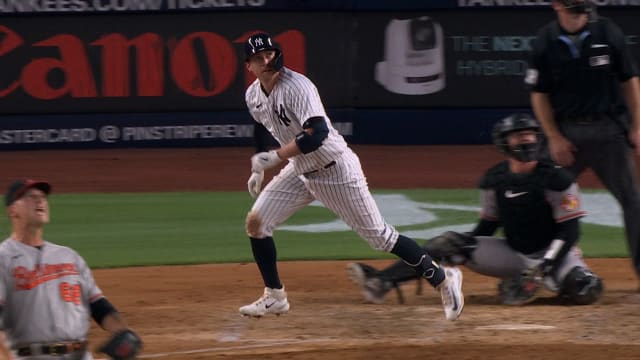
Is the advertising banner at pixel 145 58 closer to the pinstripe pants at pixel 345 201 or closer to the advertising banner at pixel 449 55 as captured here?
the advertising banner at pixel 449 55

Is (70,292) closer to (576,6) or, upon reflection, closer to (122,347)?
(122,347)

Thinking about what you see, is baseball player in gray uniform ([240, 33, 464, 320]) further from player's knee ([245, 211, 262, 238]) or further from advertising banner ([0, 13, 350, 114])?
advertising banner ([0, 13, 350, 114])

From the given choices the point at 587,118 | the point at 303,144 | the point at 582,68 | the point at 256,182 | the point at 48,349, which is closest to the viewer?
the point at 48,349

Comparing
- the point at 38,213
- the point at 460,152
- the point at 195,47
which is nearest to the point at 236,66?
the point at 195,47

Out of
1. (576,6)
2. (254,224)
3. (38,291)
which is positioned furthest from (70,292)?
(576,6)

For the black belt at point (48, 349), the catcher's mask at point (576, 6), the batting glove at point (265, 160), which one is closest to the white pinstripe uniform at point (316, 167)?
the batting glove at point (265, 160)
